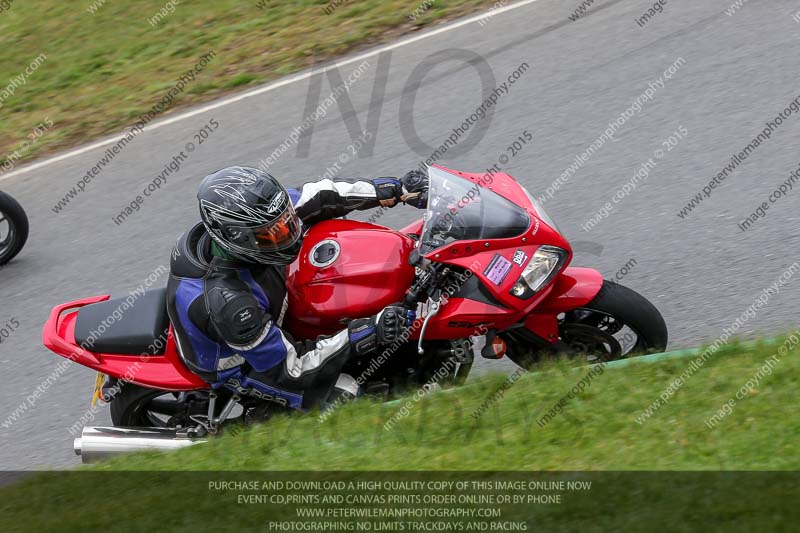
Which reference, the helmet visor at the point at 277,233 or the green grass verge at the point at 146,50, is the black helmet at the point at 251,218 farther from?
the green grass verge at the point at 146,50

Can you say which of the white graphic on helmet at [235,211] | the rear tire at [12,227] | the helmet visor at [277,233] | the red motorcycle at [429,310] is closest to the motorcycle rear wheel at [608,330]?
the red motorcycle at [429,310]

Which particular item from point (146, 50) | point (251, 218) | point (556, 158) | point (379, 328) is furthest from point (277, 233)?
point (146, 50)

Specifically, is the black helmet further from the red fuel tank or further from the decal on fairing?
the decal on fairing

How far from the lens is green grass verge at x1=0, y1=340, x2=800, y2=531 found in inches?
161

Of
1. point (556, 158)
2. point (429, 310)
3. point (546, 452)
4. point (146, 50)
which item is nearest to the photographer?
point (546, 452)

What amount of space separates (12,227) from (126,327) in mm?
3197

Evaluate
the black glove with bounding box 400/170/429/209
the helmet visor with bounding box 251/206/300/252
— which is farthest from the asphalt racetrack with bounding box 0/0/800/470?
the helmet visor with bounding box 251/206/300/252

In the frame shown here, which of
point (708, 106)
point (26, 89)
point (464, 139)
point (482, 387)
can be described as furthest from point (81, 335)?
point (26, 89)

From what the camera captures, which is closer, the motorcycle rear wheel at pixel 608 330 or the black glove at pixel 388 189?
the motorcycle rear wheel at pixel 608 330

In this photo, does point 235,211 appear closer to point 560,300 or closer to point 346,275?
point 346,275

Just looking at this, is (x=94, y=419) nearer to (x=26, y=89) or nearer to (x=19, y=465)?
(x=19, y=465)

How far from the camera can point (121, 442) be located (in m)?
5.57

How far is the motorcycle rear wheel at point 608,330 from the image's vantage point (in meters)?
5.30

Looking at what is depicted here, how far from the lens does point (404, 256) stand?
5305 millimetres
